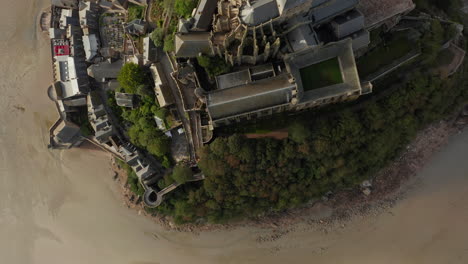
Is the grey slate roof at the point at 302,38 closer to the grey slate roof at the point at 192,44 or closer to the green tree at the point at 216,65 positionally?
the green tree at the point at 216,65

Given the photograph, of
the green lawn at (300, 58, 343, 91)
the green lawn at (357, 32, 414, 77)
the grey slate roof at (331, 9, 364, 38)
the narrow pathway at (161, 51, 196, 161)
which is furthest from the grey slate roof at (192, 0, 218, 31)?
the green lawn at (357, 32, 414, 77)

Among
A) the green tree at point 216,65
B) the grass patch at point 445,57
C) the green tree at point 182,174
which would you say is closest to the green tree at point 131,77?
the green tree at point 216,65

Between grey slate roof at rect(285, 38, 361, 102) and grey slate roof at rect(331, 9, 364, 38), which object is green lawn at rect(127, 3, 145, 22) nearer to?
grey slate roof at rect(285, 38, 361, 102)

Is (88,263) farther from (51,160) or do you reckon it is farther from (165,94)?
(165,94)

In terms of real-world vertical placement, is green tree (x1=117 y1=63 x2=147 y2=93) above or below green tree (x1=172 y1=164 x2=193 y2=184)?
above

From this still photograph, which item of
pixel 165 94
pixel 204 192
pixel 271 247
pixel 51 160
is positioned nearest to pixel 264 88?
pixel 165 94
